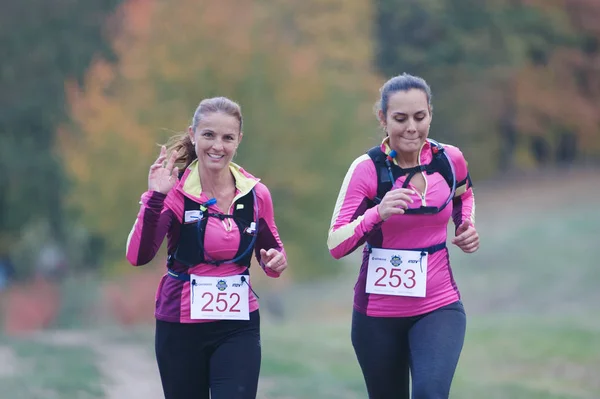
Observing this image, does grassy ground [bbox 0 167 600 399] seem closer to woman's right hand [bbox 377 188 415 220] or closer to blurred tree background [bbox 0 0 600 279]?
woman's right hand [bbox 377 188 415 220]

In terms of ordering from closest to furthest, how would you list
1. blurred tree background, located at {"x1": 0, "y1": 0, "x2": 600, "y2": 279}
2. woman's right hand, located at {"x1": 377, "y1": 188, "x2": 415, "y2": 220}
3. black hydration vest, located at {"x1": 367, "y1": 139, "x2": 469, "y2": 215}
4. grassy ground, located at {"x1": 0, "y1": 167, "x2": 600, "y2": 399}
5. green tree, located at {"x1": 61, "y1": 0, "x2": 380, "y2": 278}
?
woman's right hand, located at {"x1": 377, "y1": 188, "x2": 415, "y2": 220} → black hydration vest, located at {"x1": 367, "y1": 139, "x2": 469, "y2": 215} → grassy ground, located at {"x1": 0, "y1": 167, "x2": 600, "y2": 399} → green tree, located at {"x1": 61, "y1": 0, "x2": 380, "y2": 278} → blurred tree background, located at {"x1": 0, "y1": 0, "x2": 600, "y2": 279}

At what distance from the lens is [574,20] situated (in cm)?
4106

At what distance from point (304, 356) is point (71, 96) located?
20.9 meters

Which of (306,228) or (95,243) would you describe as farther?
(95,243)

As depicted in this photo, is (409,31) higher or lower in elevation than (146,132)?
higher

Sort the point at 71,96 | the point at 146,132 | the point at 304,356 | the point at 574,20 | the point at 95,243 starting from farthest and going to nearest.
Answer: the point at 574,20 < the point at 95,243 < the point at 71,96 < the point at 146,132 < the point at 304,356

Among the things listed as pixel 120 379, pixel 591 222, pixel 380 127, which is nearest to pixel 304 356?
pixel 120 379

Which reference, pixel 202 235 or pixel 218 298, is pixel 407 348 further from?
pixel 202 235

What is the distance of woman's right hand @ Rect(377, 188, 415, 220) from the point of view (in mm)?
4598

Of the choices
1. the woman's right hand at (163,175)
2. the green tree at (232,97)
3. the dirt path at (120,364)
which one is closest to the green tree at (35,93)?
the green tree at (232,97)

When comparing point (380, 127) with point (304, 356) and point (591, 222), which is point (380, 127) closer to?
point (304, 356)

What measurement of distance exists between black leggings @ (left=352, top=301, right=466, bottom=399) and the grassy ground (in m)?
3.82

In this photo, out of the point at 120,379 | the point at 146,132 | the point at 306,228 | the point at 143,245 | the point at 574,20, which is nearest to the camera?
the point at 143,245

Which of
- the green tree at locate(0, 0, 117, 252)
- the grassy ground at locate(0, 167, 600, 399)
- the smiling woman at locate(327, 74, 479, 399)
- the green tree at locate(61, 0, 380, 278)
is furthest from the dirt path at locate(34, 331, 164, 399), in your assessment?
the green tree at locate(0, 0, 117, 252)
